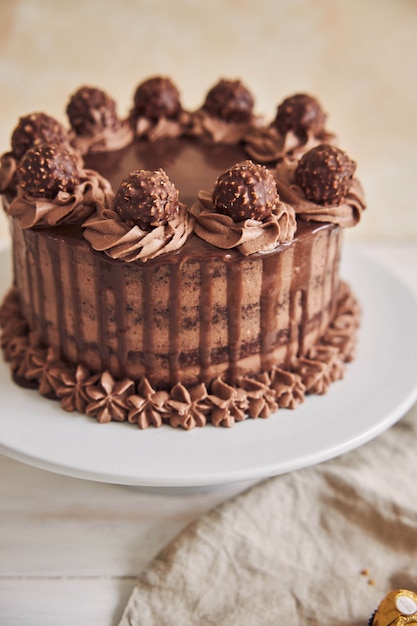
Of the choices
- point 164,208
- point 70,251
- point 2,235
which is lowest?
point 2,235

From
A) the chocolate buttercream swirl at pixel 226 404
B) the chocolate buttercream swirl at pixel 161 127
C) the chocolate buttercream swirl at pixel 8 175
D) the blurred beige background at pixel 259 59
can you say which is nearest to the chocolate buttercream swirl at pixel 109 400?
the chocolate buttercream swirl at pixel 226 404

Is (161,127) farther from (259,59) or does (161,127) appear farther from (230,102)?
(259,59)

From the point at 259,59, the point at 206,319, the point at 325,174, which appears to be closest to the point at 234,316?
the point at 206,319

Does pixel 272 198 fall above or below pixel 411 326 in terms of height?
above

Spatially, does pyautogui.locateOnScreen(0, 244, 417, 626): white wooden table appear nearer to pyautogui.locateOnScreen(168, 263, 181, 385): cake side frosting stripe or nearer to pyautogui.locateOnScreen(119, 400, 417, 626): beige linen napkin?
pyautogui.locateOnScreen(119, 400, 417, 626): beige linen napkin

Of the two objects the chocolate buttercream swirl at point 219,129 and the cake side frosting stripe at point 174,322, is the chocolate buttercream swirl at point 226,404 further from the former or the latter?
the chocolate buttercream swirl at point 219,129

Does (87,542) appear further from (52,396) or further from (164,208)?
(164,208)

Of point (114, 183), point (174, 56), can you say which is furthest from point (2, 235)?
point (114, 183)
